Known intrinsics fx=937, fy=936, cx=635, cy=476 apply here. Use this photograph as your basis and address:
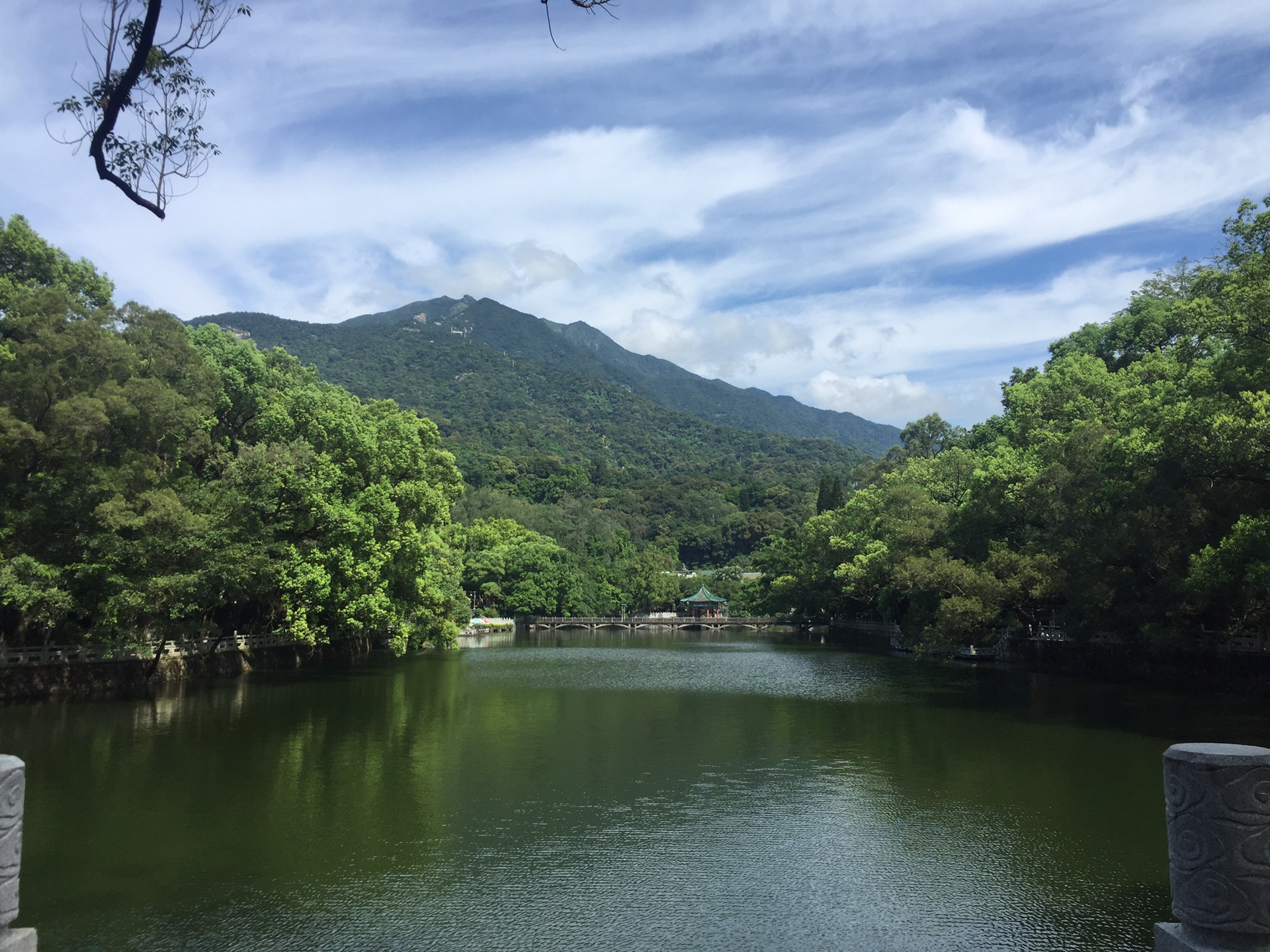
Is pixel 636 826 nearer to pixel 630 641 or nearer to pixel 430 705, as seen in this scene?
pixel 430 705

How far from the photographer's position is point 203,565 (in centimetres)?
2411

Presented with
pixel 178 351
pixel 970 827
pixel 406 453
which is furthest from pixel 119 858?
pixel 406 453

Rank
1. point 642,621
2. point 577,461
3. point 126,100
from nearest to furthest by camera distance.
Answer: point 126,100
point 642,621
point 577,461

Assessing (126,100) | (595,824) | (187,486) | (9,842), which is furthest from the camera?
(187,486)

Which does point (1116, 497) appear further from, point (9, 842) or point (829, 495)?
point (829, 495)

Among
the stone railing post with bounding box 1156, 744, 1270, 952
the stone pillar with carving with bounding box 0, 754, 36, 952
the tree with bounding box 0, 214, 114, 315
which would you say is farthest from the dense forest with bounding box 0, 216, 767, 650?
the stone railing post with bounding box 1156, 744, 1270, 952

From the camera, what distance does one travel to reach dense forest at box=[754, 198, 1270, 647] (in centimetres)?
2070

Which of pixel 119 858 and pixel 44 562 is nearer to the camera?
pixel 119 858

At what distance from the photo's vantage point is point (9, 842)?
406 cm

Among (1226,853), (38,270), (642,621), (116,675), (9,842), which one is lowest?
(642,621)

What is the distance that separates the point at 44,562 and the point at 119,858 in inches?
575

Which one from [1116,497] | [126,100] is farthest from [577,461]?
[126,100]

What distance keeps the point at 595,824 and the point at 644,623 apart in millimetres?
71405

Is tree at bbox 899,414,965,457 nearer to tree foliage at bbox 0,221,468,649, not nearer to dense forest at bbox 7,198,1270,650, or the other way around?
dense forest at bbox 7,198,1270,650
